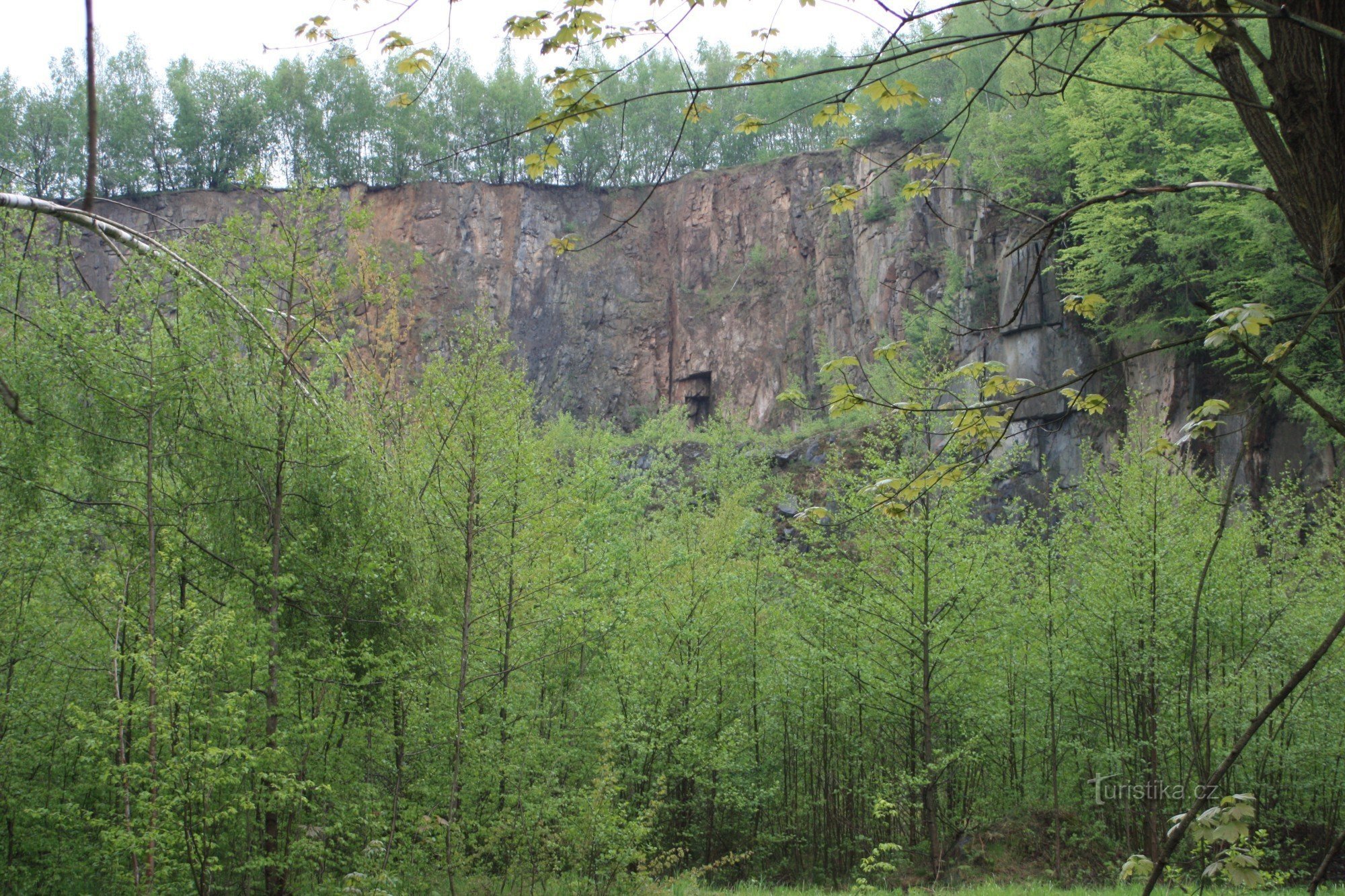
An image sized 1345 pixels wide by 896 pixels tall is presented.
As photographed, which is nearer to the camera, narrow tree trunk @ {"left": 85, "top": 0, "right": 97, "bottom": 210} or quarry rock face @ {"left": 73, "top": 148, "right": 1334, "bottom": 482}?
narrow tree trunk @ {"left": 85, "top": 0, "right": 97, "bottom": 210}

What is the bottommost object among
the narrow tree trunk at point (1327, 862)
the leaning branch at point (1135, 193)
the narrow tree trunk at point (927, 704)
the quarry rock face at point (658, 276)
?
the narrow tree trunk at point (927, 704)

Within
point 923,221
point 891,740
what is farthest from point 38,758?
point 923,221

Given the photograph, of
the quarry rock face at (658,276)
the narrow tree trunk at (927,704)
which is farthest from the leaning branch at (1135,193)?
the quarry rock face at (658,276)

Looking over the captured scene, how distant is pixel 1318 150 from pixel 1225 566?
535 inches

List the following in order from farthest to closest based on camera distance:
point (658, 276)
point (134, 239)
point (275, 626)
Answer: point (658, 276) < point (275, 626) < point (134, 239)

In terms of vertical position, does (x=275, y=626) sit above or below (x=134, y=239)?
below

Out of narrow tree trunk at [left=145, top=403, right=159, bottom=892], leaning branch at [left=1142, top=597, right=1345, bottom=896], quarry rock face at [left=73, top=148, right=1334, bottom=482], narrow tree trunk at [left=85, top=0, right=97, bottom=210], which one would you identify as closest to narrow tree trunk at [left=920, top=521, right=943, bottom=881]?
narrow tree trunk at [left=145, top=403, right=159, bottom=892]

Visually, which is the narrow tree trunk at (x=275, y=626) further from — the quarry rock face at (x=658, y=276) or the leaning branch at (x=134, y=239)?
the quarry rock face at (x=658, y=276)

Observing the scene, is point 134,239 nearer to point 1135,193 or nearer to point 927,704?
point 1135,193

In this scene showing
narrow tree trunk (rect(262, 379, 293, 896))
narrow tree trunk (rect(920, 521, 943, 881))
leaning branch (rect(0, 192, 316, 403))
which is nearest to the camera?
leaning branch (rect(0, 192, 316, 403))

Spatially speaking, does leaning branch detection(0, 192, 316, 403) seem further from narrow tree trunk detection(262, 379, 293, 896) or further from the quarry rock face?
the quarry rock face

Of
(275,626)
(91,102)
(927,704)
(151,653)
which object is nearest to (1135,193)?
(91,102)

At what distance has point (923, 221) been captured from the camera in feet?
124

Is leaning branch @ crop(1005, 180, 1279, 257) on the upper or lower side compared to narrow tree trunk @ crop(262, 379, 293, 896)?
upper
